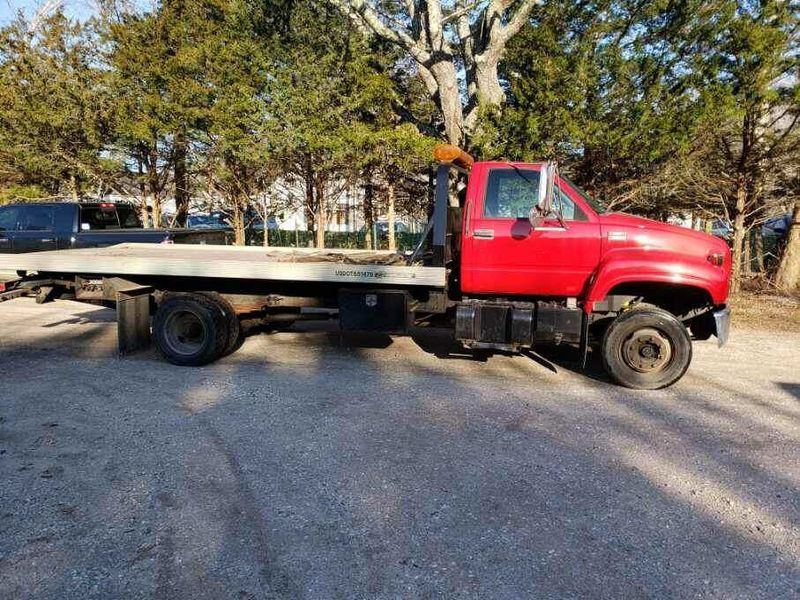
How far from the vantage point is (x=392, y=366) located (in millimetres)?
6480

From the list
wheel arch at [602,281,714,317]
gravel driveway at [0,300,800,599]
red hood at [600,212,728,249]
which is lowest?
gravel driveway at [0,300,800,599]

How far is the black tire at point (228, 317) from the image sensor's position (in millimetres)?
6570

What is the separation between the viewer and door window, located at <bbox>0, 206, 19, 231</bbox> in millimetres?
11461

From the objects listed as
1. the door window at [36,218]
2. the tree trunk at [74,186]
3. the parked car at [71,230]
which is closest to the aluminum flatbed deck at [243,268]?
the parked car at [71,230]

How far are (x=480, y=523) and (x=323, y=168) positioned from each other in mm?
11642

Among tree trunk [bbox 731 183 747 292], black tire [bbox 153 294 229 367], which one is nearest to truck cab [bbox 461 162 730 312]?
black tire [bbox 153 294 229 367]

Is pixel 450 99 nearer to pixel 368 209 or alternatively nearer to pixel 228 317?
pixel 368 209

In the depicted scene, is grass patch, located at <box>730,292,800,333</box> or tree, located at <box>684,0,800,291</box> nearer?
grass patch, located at <box>730,292,800,333</box>

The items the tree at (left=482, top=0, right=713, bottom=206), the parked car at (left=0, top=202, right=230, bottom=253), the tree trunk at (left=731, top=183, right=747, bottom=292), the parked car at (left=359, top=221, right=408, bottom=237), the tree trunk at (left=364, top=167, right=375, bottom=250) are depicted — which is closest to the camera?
the tree at (left=482, top=0, right=713, bottom=206)

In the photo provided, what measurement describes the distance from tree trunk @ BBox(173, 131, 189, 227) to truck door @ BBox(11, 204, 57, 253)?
14.0ft

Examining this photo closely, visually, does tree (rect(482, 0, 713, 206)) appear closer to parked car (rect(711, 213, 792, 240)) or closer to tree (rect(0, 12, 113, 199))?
parked car (rect(711, 213, 792, 240))

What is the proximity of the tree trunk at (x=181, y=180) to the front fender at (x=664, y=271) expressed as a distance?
12237 mm

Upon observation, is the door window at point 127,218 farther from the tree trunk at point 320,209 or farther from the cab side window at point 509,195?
the cab side window at point 509,195

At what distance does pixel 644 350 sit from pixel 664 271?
0.82 m
